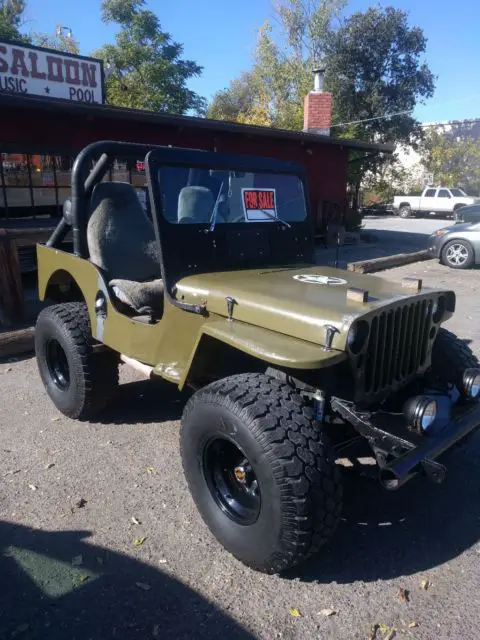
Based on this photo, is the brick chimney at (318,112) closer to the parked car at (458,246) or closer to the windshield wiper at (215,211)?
the parked car at (458,246)

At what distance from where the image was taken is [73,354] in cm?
379

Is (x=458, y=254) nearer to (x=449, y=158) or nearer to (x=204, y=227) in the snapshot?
(x=204, y=227)

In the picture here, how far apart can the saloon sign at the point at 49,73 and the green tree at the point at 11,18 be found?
20.6m

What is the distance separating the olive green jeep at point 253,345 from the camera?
91.0 inches

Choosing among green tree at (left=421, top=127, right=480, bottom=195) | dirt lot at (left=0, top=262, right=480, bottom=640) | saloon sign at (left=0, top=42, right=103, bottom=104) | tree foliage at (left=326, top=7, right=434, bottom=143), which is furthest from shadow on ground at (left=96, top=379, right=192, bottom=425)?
green tree at (left=421, top=127, right=480, bottom=195)

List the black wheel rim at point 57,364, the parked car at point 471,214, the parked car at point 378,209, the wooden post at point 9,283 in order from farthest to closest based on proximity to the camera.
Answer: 1. the parked car at point 378,209
2. the parked car at point 471,214
3. the wooden post at point 9,283
4. the black wheel rim at point 57,364

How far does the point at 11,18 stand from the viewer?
3375 cm

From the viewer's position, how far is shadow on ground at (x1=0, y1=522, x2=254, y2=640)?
216 cm

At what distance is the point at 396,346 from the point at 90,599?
1891 mm

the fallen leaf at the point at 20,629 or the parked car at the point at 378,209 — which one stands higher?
the parked car at the point at 378,209

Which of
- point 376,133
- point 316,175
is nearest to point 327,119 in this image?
point 316,175

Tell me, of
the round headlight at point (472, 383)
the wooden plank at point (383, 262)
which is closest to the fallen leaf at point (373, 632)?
the round headlight at point (472, 383)

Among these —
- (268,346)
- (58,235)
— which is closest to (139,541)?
(268,346)

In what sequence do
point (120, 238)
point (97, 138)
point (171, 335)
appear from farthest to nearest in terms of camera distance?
point (97, 138)
point (120, 238)
point (171, 335)
